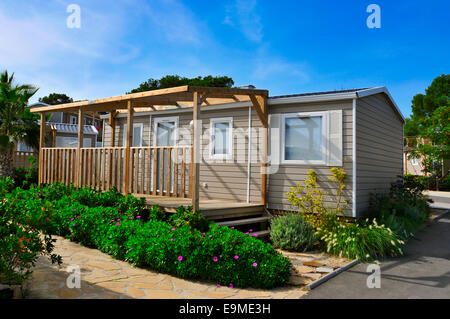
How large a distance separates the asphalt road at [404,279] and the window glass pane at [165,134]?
5.97 meters

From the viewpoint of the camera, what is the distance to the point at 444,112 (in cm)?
1373

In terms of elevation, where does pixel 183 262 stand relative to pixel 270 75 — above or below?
below

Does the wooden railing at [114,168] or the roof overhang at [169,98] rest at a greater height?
the roof overhang at [169,98]

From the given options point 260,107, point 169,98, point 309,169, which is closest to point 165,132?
point 169,98

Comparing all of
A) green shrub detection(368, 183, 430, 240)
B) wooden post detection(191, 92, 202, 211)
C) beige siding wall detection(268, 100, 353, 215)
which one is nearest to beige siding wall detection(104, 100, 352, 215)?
beige siding wall detection(268, 100, 353, 215)

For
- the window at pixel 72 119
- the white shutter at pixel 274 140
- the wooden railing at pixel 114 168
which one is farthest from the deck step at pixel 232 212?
the window at pixel 72 119

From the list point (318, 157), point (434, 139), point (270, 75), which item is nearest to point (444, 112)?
point (434, 139)

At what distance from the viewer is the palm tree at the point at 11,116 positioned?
39.2ft

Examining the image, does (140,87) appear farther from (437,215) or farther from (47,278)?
(47,278)

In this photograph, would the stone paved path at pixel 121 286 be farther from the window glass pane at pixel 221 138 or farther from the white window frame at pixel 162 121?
the white window frame at pixel 162 121

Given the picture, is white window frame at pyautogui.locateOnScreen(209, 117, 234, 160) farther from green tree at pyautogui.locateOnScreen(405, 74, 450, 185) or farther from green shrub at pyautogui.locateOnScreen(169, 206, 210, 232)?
green tree at pyautogui.locateOnScreen(405, 74, 450, 185)

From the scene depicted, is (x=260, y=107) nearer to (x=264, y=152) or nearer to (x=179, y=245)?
(x=264, y=152)
